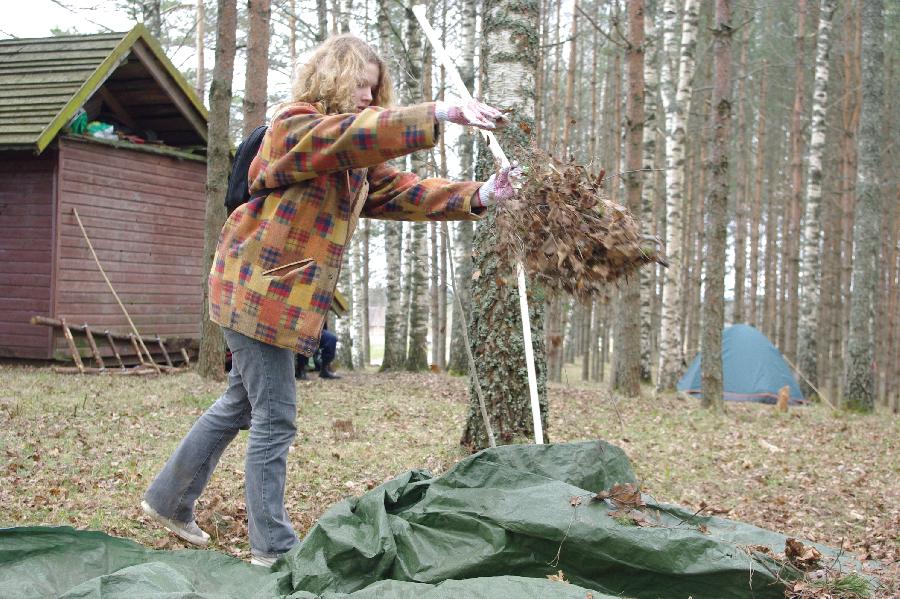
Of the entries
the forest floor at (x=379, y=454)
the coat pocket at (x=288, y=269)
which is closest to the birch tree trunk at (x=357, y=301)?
the forest floor at (x=379, y=454)

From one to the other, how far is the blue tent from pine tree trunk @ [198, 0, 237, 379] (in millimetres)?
8201

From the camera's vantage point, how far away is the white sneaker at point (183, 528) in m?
3.35

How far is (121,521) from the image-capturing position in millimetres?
3785

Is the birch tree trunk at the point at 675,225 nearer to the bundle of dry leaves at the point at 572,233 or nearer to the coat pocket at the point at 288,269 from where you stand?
the bundle of dry leaves at the point at 572,233

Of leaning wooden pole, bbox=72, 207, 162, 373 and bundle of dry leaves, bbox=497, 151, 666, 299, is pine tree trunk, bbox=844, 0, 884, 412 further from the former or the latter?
leaning wooden pole, bbox=72, 207, 162, 373

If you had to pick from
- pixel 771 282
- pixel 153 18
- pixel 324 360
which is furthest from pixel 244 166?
pixel 771 282

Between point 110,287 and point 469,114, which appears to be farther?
point 110,287

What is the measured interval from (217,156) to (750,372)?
9.70 metres

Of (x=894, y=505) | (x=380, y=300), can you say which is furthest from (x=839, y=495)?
(x=380, y=300)

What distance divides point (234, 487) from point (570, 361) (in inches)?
1154

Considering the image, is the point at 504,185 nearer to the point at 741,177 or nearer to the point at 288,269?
the point at 288,269

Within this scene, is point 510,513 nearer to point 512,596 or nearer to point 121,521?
point 512,596

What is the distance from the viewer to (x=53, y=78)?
10.8m

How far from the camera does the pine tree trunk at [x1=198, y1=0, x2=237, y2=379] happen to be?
8891mm
